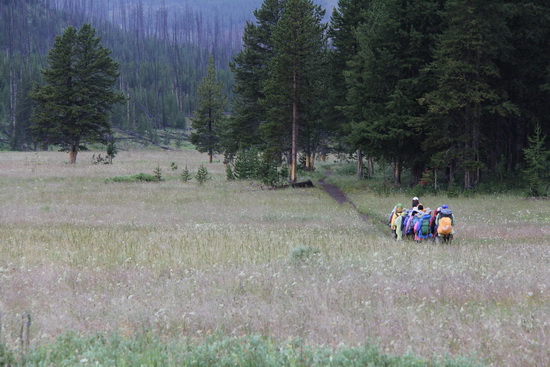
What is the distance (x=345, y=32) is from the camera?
45.5 metres

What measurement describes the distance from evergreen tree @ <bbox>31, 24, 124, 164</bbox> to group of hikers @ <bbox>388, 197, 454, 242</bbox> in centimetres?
4495

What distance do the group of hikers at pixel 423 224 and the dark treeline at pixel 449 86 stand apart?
15.8 metres

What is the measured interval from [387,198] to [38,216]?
64.6 feet

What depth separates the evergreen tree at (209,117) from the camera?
2746 inches

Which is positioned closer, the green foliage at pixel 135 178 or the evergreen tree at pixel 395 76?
the evergreen tree at pixel 395 76

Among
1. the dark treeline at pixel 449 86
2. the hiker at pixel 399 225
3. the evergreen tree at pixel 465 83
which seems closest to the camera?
the hiker at pixel 399 225

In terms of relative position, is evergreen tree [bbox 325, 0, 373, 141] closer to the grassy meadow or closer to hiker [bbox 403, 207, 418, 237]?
the grassy meadow

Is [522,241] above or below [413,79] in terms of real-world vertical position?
below

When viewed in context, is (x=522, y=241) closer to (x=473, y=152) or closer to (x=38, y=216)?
(x=473, y=152)

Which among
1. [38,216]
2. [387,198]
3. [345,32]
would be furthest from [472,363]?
[345,32]

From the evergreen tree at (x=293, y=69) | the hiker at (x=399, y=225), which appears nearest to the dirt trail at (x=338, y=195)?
the evergreen tree at (x=293, y=69)

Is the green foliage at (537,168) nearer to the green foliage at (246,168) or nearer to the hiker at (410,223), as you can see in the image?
the hiker at (410,223)

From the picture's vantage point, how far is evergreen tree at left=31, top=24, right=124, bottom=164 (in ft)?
178

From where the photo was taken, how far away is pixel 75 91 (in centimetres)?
5478
